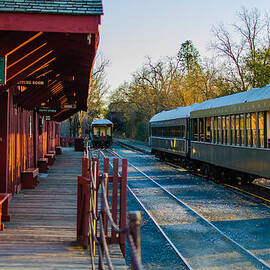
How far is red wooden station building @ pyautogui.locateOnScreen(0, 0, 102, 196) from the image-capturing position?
5020mm

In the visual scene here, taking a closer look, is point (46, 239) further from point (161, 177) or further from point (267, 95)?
point (161, 177)

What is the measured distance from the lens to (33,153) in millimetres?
14641

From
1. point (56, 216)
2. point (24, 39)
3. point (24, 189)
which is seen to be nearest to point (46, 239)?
point (56, 216)

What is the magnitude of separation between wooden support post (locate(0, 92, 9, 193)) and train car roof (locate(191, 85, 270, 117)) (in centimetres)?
663

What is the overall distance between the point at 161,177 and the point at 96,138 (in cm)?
2858

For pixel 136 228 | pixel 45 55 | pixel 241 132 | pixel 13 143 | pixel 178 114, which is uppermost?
pixel 45 55

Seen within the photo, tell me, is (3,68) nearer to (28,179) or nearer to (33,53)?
(33,53)

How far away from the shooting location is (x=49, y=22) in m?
5.04

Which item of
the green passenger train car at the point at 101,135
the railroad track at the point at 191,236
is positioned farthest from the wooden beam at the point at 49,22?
the green passenger train car at the point at 101,135

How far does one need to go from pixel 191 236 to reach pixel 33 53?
176 inches

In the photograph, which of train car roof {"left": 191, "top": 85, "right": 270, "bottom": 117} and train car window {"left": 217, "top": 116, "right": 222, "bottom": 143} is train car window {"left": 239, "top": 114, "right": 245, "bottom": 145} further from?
train car window {"left": 217, "top": 116, "right": 222, "bottom": 143}

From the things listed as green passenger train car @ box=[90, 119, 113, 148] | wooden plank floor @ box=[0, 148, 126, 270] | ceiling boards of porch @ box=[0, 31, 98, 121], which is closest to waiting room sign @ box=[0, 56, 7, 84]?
ceiling boards of porch @ box=[0, 31, 98, 121]

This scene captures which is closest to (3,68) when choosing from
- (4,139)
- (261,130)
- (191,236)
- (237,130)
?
(4,139)

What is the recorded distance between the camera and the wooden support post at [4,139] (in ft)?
28.2
